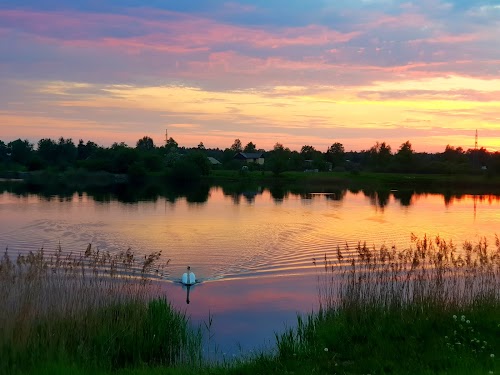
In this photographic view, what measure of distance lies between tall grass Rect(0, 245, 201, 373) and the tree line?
3084 inches

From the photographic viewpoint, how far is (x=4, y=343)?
796 centimetres

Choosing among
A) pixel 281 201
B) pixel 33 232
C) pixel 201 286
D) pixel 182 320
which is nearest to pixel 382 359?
pixel 182 320

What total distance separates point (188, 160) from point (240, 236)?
64724mm

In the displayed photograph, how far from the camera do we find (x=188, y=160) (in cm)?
9169

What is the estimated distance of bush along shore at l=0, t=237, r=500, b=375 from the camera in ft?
24.8

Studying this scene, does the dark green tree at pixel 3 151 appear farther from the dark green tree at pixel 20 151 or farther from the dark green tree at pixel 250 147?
the dark green tree at pixel 250 147

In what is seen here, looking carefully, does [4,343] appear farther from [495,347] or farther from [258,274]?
[258,274]

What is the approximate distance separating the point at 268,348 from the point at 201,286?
6569mm

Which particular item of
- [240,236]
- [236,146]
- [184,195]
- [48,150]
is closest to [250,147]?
[236,146]

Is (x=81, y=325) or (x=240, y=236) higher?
(x=81, y=325)

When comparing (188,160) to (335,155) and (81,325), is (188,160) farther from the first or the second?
(81,325)

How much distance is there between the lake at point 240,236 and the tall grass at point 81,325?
152 cm

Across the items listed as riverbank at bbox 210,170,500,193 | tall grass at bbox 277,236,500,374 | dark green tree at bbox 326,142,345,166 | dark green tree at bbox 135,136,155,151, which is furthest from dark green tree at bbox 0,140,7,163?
tall grass at bbox 277,236,500,374

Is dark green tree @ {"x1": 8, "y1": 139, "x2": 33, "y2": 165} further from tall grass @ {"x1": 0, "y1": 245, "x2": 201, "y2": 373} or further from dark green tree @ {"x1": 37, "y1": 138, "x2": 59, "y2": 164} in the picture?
tall grass @ {"x1": 0, "y1": 245, "x2": 201, "y2": 373}
